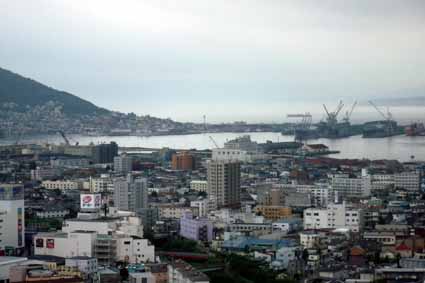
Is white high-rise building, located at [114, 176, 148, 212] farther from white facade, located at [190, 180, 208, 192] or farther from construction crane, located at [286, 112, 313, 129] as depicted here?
construction crane, located at [286, 112, 313, 129]

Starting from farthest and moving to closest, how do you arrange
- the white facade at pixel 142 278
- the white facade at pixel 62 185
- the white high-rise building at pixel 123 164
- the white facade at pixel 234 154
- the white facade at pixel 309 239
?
the white facade at pixel 234 154
the white high-rise building at pixel 123 164
the white facade at pixel 62 185
the white facade at pixel 309 239
the white facade at pixel 142 278

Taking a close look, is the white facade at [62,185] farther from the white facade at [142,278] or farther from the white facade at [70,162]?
the white facade at [142,278]

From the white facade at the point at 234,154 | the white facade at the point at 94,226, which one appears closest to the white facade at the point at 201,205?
the white facade at the point at 94,226

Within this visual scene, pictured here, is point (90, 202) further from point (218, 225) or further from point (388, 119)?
point (388, 119)

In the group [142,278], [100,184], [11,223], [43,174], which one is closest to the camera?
[142,278]

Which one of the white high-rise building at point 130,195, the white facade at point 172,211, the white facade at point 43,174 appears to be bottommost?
the white facade at point 172,211

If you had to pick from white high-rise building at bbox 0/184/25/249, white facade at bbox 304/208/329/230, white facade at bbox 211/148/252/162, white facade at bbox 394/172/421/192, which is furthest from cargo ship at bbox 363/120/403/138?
white high-rise building at bbox 0/184/25/249

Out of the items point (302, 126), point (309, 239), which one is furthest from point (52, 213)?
point (302, 126)

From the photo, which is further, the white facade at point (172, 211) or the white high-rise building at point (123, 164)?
the white high-rise building at point (123, 164)
